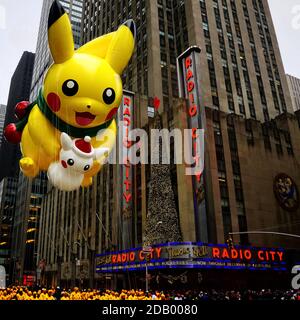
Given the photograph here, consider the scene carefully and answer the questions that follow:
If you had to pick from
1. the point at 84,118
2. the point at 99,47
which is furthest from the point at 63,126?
the point at 99,47

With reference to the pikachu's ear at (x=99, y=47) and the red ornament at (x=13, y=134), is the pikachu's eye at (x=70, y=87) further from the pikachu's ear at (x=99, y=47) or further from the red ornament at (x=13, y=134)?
the red ornament at (x=13, y=134)

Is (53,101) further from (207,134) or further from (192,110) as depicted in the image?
(207,134)

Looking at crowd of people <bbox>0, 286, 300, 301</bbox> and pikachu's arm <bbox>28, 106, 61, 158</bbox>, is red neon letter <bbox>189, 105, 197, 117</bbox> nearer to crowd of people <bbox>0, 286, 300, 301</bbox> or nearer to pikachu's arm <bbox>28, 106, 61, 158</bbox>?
crowd of people <bbox>0, 286, 300, 301</bbox>

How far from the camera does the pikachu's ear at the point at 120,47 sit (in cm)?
919

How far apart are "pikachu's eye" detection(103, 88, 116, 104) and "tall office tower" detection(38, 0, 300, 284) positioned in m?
27.4

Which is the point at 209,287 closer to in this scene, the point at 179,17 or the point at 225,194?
the point at 225,194

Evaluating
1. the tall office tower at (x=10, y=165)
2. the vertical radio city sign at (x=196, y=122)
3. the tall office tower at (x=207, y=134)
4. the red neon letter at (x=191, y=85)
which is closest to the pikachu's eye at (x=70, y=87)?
the tall office tower at (x=207, y=134)

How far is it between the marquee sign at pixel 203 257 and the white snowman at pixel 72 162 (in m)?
22.1

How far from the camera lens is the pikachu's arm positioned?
872 centimetres

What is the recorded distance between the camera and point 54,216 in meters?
79.6

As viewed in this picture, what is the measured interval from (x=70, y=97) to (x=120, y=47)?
2.19 meters

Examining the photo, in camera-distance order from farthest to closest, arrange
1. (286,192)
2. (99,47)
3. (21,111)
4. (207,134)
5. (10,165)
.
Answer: (10,165)
(286,192)
(207,134)
(21,111)
(99,47)

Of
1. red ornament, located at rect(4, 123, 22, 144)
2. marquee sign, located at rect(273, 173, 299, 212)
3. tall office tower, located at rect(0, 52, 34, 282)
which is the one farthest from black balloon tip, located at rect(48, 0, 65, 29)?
tall office tower, located at rect(0, 52, 34, 282)

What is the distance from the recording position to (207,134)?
1646 inches
